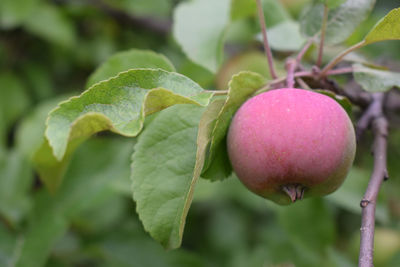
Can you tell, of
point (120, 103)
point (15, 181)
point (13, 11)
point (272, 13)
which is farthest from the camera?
point (13, 11)

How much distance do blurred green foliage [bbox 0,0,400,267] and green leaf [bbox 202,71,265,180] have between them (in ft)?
0.93

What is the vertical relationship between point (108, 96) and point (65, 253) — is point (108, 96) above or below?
above

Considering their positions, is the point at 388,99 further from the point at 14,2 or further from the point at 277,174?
the point at 14,2

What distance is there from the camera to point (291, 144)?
0.67 m

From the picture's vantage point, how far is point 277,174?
27.1 inches

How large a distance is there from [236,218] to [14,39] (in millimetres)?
1213

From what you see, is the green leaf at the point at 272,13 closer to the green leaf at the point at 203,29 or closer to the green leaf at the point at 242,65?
the green leaf at the point at 203,29

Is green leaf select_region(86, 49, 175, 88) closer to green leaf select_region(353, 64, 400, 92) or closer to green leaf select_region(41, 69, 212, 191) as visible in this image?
green leaf select_region(41, 69, 212, 191)

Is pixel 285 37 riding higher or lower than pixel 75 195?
higher

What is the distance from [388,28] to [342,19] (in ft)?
0.70

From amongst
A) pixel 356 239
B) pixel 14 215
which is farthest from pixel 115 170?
pixel 356 239

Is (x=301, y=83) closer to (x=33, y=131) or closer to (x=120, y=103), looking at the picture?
(x=120, y=103)

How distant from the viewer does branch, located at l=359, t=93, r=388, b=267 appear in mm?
625

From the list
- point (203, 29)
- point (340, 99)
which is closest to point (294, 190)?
point (340, 99)
